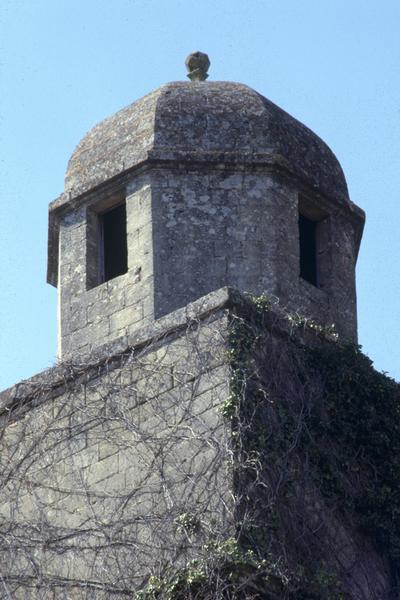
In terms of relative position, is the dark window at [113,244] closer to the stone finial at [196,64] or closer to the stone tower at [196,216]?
the stone tower at [196,216]

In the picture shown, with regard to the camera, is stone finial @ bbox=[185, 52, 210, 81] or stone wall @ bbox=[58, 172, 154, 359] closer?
stone wall @ bbox=[58, 172, 154, 359]

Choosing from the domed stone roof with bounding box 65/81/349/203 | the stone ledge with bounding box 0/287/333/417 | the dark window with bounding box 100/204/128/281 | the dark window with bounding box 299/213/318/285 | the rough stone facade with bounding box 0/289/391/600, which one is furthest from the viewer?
the dark window with bounding box 299/213/318/285

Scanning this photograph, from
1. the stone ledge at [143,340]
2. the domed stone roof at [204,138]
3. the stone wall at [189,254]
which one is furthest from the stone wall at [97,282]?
the stone ledge at [143,340]

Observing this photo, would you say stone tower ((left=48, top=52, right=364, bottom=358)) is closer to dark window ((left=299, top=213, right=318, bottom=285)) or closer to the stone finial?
dark window ((left=299, top=213, right=318, bottom=285))

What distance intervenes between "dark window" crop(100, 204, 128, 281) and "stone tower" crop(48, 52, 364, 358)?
0.03 ft

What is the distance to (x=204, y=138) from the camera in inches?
500

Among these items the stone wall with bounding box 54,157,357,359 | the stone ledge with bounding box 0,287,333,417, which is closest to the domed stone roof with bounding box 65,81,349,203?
the stone wall with bounding box 54,157,357,359

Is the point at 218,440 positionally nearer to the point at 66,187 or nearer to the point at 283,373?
the point at 283,373

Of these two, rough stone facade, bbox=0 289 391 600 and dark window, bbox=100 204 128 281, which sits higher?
dark window, bbox=100 204 128 281

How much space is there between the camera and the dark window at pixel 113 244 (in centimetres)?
1278

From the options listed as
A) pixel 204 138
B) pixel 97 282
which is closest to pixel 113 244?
pixel 97 282

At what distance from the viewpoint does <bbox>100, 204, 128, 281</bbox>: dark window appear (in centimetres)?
1278

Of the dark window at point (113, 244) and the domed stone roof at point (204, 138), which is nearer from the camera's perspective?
the domed stone roof at point (204, 138)

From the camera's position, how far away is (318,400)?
11281mm
